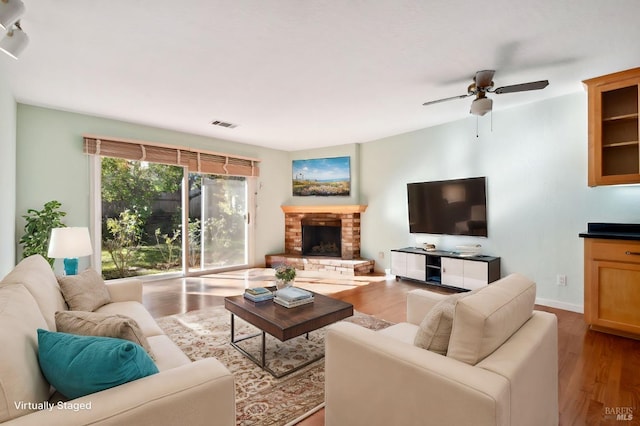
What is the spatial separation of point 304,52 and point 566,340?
3.48m

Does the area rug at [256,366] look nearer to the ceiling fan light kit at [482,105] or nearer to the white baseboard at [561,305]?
the white baseboard at [561,305]

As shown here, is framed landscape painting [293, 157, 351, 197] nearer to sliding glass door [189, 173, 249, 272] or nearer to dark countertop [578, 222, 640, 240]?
sliding glass door [189, 173, 249, 272]

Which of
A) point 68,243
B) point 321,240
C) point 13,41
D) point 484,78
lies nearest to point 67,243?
point 68,243

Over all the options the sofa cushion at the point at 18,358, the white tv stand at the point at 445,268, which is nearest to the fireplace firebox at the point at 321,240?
the white tv stand at the point at 445,268

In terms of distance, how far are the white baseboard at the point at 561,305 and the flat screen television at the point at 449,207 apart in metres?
A: 1.06

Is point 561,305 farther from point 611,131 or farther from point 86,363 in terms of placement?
point 86,363

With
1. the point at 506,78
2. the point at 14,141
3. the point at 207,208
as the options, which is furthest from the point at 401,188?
the point at 14,141

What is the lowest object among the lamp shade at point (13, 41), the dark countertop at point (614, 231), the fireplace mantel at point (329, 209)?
the dark countertop at point (614, 231)

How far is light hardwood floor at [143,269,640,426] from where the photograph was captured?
1829 mm

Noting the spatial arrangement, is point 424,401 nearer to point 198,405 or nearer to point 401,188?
point 198,405

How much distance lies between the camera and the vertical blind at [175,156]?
4.31 m

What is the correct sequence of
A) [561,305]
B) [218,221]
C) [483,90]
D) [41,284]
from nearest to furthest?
1. [41,284]
2. [483,90]
3. [561,305]
4. [218,221]

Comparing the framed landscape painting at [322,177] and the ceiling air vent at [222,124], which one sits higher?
the ceiling air vent at [222,124]

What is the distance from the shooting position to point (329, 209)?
19.7 feet
